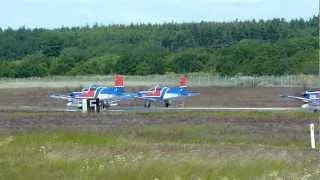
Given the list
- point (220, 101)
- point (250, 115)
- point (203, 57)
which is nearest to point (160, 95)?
point (220, 101)

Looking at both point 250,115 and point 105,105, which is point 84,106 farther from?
point 250,115

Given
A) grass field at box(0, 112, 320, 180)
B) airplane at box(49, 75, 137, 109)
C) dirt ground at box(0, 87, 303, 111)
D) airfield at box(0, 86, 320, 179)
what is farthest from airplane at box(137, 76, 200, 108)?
grass field at box(0, 112, 320, 180)

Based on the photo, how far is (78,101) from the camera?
2103 inches

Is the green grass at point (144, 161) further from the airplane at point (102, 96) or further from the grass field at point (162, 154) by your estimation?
the airplane at point (102, 96)

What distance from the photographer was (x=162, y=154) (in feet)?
61.3

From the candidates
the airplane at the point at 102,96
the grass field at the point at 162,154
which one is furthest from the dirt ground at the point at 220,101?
the grass field at the point at 162,154

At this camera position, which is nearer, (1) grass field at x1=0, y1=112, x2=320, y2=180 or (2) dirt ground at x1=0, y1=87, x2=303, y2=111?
(1) grass field at x1=0, y1=112, x2=320, y2=180

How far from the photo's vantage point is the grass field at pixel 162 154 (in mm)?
15719

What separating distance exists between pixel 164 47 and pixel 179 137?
170 meters

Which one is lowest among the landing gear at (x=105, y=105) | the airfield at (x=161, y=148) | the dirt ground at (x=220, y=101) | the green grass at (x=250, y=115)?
the dirt ground at (x=220, y=101)

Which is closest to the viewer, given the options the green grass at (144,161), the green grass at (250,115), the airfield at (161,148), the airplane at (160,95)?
the green grass at (144,161)

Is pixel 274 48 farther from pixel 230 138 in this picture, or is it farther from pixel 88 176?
pixel 88 176

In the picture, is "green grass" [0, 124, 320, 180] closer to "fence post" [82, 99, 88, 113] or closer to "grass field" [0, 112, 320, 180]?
"grass field" [0, 112, 320, 180]

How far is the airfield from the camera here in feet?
52.1
